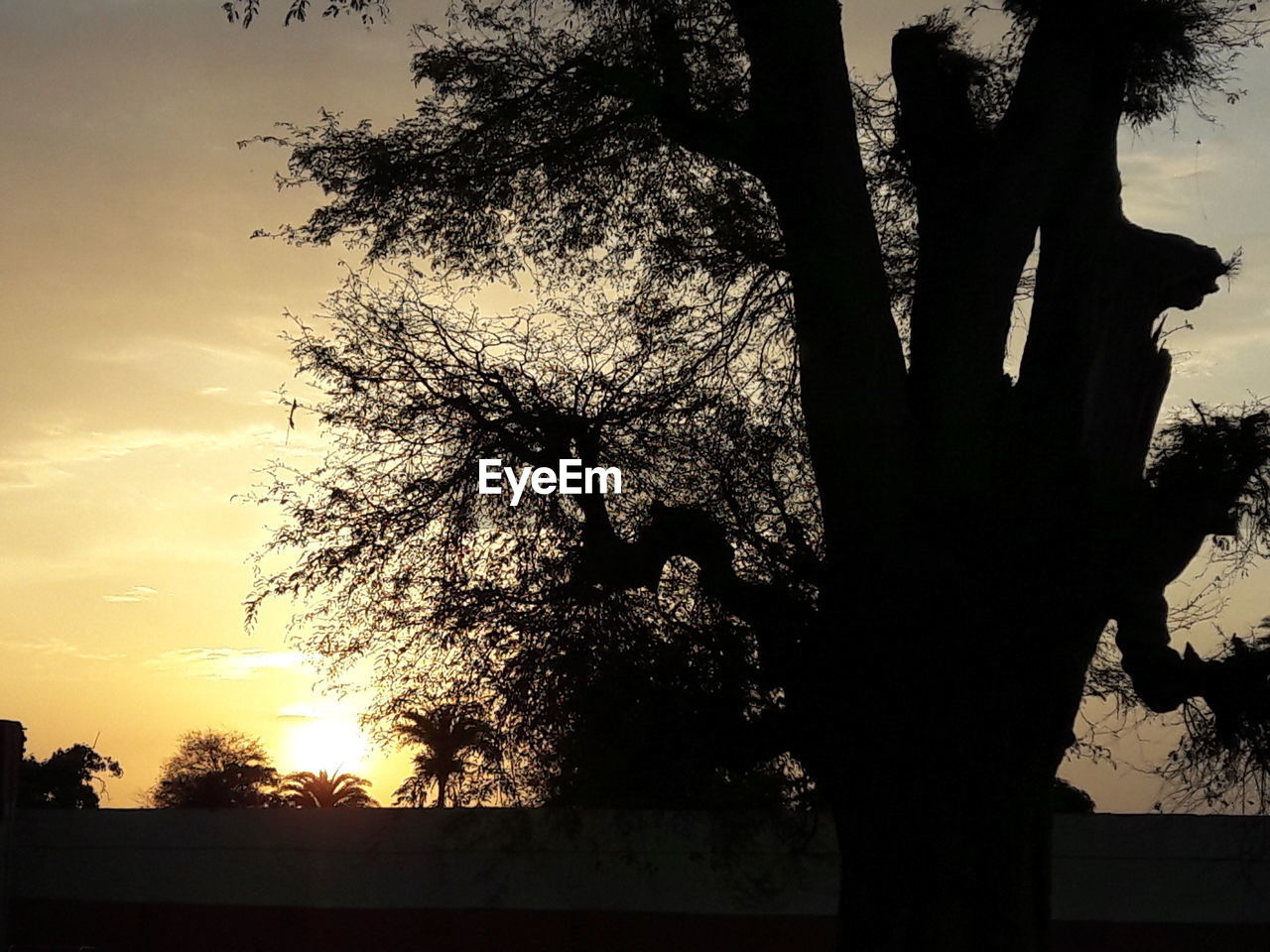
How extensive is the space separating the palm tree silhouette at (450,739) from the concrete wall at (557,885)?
8.90ft

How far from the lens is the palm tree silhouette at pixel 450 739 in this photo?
8.57 meters

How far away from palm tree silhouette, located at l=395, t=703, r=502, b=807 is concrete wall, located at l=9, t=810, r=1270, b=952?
2712 mm

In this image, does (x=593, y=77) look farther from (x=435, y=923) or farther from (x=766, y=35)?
(x=435, y=923)

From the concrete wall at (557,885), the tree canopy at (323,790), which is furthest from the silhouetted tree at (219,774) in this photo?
the concrete wall at (557,885)

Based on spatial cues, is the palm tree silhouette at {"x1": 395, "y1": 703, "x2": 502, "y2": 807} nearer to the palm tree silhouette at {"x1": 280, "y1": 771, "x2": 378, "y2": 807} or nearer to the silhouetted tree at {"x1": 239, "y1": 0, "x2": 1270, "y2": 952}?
the silhouetted tree at {"x1": 239, "y1": 0, "x2": 1270, "y2": 952}

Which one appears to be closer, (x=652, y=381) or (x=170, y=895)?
(x=652, y=381)

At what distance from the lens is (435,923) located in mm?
13602

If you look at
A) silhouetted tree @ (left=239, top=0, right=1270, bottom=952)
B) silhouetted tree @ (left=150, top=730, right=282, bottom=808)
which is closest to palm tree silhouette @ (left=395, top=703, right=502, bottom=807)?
silhouetted tree @ (left=239, top=0, right=1270, bottom=952)

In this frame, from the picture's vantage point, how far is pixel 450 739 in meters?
8.87

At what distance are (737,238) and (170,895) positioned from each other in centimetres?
989

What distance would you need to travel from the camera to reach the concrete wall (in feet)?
41.9

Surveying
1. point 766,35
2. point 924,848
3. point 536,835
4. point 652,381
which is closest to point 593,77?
point 766,35

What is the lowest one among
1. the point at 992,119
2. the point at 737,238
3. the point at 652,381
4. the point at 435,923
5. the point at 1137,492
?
the point at 435,923

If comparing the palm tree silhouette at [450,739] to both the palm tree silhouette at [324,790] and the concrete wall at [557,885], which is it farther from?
the palm tree silhouette at [324,790]
